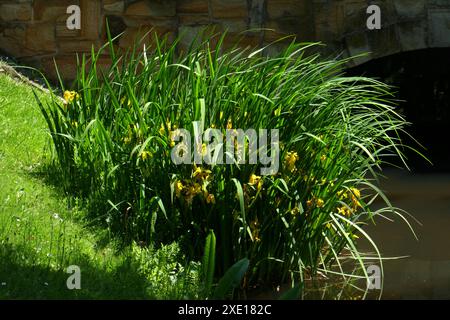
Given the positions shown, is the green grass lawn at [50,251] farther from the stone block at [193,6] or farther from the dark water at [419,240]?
the stone block at [193,6]

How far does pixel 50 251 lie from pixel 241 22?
5.33 meters

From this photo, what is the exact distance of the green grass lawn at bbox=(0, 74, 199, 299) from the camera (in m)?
4.46

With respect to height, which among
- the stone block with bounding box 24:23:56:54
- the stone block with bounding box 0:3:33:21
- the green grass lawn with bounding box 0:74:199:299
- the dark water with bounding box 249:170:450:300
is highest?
the stone block with bounding box 0:3:33:21

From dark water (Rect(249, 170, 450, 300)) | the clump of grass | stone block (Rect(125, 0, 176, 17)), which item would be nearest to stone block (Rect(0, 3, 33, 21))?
stone block (Rect(125, 0, 176, 17))

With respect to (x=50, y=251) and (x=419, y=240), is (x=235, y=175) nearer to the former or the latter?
(x=50, y=251)

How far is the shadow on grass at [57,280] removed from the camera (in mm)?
4348

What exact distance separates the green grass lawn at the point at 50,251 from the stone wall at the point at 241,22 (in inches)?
148

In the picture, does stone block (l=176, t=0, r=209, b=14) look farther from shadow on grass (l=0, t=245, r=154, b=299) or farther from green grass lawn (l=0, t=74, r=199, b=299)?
shadow on grass (l=0, t=245, r=154, b=299)

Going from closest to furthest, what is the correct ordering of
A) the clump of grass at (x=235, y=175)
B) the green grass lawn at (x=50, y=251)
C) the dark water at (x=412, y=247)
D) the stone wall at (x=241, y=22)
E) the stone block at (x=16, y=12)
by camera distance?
the green grass lawn at (x=50, y=251), the clump of grass at (x=235, y=175), the dark water at (x=412, y=247), the stone wall at (x=241, y=22), the stone block at (x=16, y=12)

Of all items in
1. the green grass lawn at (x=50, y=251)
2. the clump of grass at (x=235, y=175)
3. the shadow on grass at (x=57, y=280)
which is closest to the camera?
the shadow on grass at (x=57, y=280)

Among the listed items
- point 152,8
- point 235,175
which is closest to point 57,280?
point 235,175

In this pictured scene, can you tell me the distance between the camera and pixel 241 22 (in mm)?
9727

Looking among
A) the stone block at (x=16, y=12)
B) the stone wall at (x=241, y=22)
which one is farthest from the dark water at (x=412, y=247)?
the stone block at (x=16, y=12)
